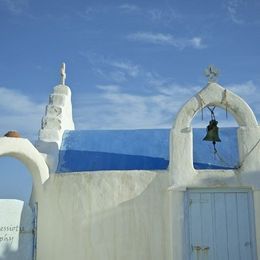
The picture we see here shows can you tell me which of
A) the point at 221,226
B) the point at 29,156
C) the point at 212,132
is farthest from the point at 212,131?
the point at 29,156

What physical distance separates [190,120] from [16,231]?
511cm

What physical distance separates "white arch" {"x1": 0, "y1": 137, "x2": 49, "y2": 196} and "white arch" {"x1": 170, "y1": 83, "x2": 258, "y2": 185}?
335 cm

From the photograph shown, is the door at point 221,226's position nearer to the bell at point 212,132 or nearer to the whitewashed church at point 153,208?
the whitewashed church at point 153,208

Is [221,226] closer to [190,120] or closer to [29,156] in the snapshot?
[190,120]

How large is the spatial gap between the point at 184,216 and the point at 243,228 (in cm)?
139

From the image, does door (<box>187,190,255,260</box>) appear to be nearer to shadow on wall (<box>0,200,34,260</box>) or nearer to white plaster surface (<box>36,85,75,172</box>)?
shadow on wall (<box>0,200,34,260</box>)

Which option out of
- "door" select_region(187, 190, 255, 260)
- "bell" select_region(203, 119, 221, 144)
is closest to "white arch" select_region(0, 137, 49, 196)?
"door" select_region(187, 190, 255, 260)

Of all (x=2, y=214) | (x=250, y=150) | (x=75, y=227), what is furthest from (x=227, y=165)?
(x=2, y=214)

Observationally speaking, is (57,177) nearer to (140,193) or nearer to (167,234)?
(140,193)

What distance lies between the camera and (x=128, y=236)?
10.5m

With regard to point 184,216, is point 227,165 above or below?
above

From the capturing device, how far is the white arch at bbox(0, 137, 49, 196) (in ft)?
33.9

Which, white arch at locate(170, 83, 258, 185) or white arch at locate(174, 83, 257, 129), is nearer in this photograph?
white arch at locate(170, 83, 258, 185)

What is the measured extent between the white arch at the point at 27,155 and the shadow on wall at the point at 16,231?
81 centimetres
